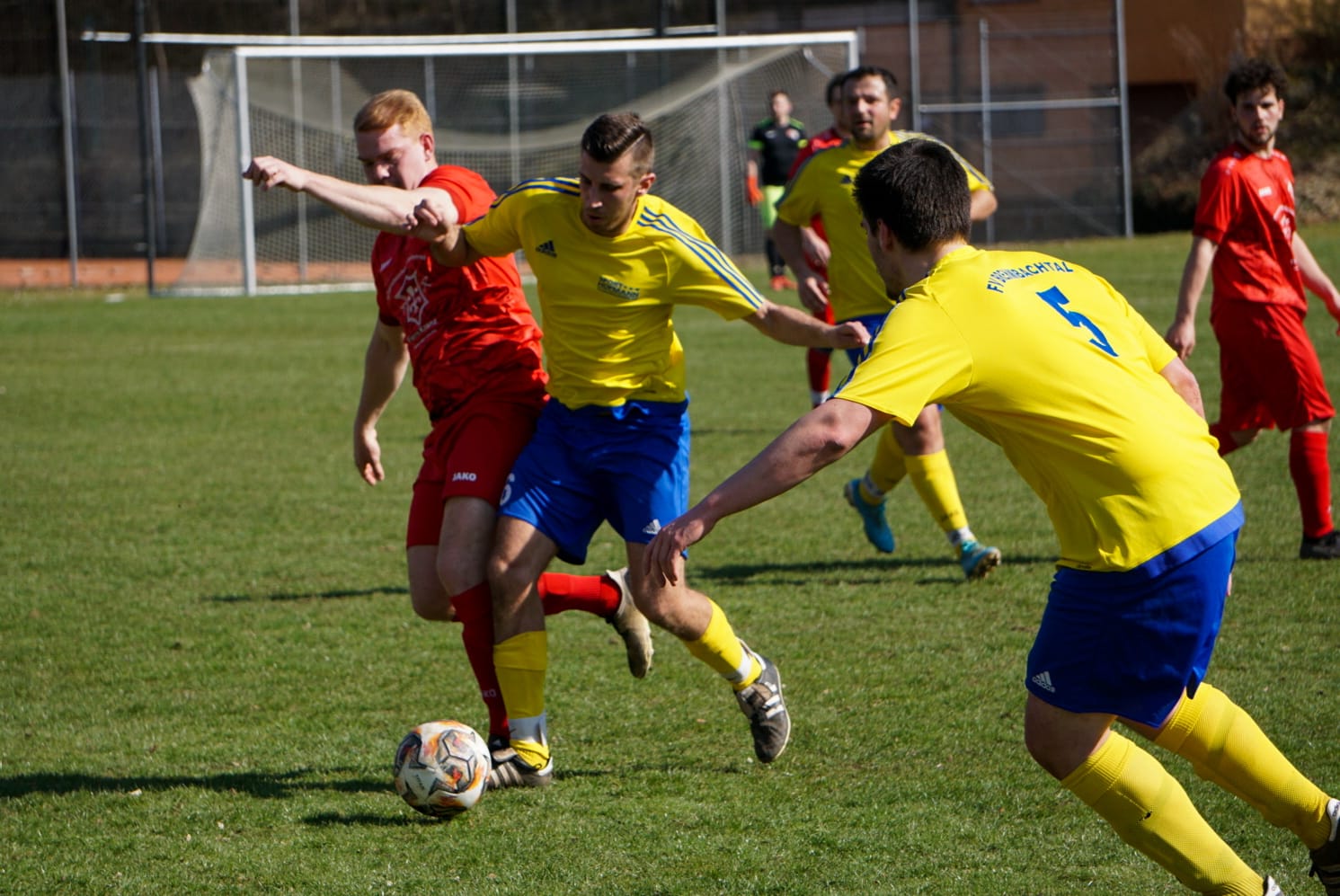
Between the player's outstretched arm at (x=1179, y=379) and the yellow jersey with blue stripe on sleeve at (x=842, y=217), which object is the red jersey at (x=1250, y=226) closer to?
the yellow jersey with blue stripe on sleeve at (x=842, y=217)

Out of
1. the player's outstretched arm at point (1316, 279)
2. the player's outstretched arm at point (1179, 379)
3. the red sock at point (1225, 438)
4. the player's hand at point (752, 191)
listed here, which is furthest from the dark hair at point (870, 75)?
the player's hand at point (752, 191)

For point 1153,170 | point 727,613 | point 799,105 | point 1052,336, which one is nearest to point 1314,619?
point 727,613

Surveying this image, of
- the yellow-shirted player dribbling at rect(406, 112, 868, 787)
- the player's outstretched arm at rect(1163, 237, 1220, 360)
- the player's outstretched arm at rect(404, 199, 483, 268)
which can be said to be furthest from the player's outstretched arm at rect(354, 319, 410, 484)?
the player's outstretched arm at rect(1163, 237, 1220, 360)

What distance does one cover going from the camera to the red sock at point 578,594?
16.9ft

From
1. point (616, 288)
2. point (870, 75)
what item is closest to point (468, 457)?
point (616, 288)

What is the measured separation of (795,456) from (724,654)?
5.77ft

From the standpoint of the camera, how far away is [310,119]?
78.2 ft

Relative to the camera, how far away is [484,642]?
4.54m

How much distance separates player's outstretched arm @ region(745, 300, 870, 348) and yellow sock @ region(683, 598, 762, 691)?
836 millimetres

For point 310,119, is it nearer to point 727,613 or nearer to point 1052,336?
point 727,613

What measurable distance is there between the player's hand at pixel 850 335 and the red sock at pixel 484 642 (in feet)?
4.18

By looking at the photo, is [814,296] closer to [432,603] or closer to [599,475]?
[599,475]

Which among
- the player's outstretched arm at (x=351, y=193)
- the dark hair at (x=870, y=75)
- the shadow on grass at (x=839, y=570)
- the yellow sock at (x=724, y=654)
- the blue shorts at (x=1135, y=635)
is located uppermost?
the dark hair at (x=870, y=75)

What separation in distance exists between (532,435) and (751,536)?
320 cm
